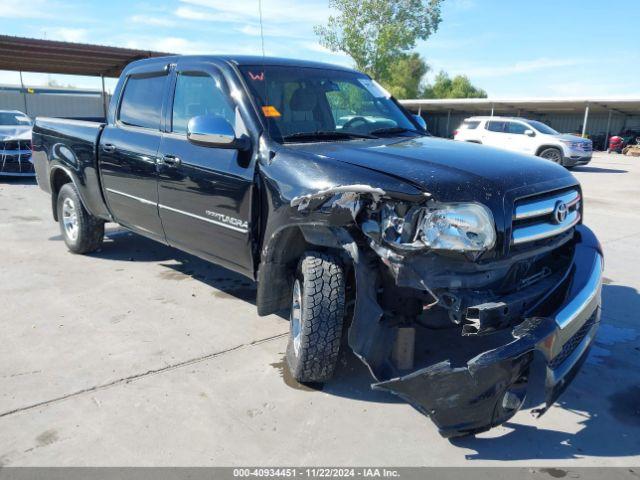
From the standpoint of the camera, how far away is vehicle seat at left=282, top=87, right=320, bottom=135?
3631mm

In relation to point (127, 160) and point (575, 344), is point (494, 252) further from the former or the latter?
point (127, 160)

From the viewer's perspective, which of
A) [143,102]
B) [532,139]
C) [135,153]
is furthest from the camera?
[532,139]

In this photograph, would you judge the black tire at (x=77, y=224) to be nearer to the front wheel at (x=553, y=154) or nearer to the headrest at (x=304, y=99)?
the headrest at (x=304, y=99)

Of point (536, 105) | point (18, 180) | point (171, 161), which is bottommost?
point (18, 180)

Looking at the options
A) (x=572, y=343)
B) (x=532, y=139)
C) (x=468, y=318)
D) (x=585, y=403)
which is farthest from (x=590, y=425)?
(x=532, y=139)

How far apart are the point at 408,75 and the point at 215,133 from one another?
60.7 metres

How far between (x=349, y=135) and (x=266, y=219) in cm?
88

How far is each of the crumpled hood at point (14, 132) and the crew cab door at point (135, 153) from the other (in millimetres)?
8282

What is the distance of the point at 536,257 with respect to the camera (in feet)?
9.57

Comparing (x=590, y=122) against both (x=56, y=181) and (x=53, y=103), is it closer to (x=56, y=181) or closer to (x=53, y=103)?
(x=53, y=103)

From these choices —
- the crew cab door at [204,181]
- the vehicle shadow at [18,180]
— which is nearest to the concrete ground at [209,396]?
the crew cab door at [204,181]

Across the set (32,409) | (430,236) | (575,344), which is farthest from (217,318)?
(575,344)

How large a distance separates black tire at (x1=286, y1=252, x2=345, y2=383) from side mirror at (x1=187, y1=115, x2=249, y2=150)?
2.97ft

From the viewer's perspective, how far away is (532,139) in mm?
18703
